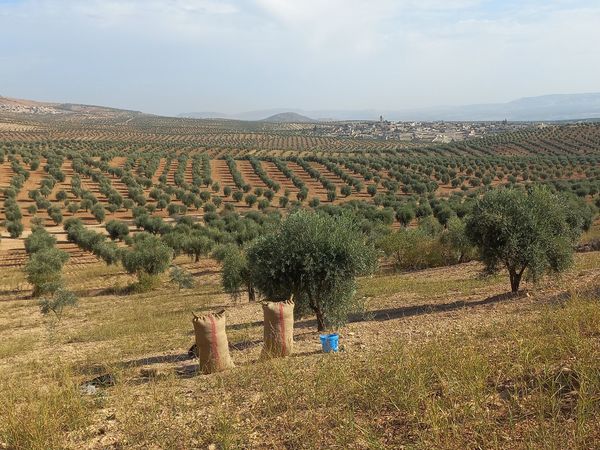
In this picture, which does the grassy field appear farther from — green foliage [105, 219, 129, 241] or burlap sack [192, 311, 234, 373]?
green foliage [105, 219, 129, 241]

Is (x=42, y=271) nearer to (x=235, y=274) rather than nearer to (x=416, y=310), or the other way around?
(x=235, y=274)

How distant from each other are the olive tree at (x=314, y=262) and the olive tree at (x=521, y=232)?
17.2 ft

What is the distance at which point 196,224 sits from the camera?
5556 centimetres

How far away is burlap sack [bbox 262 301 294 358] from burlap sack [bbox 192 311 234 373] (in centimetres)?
106

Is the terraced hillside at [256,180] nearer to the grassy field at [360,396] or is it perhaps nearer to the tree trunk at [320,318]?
the tree trunk at [320,318]

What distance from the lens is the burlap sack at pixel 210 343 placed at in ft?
34.1

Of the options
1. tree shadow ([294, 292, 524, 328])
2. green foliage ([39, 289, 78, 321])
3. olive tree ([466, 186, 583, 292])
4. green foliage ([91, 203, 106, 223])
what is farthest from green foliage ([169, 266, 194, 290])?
green foliage ([91, 203, 106, 223])

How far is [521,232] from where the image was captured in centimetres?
1716

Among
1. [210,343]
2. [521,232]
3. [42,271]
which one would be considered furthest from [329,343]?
[42,271]

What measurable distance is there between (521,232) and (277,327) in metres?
10.5

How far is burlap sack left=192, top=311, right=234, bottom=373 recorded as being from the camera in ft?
34.1

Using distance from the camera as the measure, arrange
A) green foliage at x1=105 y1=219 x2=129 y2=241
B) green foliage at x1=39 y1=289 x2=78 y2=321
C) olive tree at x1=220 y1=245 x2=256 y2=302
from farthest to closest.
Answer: green foliage at x1=105 y1=219 x2=129 y2=241, olive tree at x1=220 y1=245 x2=256 y2=302, green foliage at x1=39 y1=289 x2=78 y2=321

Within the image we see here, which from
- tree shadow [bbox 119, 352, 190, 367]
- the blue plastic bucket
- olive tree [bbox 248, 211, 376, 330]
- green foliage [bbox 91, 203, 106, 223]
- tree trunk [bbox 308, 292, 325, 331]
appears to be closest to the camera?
the blue plastic bucket

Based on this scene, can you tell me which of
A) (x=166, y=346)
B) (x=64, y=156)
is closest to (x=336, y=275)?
(x=166, y=346)
